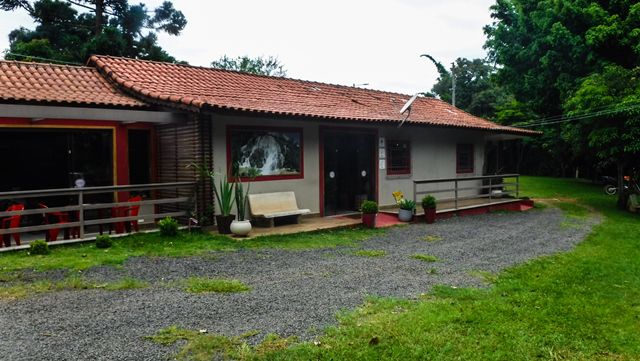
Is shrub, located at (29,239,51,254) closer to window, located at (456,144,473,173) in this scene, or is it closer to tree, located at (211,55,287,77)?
window, located at (456,144,473,173)

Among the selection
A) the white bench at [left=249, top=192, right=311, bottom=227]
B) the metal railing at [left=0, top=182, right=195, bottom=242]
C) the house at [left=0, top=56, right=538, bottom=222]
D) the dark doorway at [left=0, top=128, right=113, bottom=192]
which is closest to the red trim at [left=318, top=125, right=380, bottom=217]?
→ the house at [left=0, top=56, right=538, bottom=222]

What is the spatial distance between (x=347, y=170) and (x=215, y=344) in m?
9.91

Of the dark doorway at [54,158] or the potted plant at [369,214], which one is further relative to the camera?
the potted plant at [369,214]

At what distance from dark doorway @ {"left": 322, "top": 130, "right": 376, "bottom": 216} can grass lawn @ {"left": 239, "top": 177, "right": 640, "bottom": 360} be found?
667cm

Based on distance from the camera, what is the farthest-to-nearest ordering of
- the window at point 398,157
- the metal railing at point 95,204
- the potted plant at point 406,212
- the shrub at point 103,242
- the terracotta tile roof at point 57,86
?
the window at point 398,157 < the potted plant at point 406,212 < the terracotta tile roof at point 57,86 < the shrub at point 103,242 < the metal railing at point 95,204

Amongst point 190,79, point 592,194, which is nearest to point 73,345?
point 190,79

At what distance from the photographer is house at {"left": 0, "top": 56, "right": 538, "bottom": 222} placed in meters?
9.68

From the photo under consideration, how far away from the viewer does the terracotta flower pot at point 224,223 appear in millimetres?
9727

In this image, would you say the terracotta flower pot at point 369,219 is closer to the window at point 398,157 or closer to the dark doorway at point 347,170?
the dark doorway at point 347,170

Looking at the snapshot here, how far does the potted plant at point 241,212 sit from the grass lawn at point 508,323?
466cm

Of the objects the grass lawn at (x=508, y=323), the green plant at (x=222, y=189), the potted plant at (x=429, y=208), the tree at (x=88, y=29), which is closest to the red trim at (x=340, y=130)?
the potted plant at (x=429, y=208)

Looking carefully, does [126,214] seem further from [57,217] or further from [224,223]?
[224,223]

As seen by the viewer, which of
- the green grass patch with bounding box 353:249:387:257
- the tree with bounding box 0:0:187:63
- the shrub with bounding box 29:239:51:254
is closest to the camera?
the shrub with bounding box 29:239:51:254

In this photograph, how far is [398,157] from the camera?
14789 millimetres
